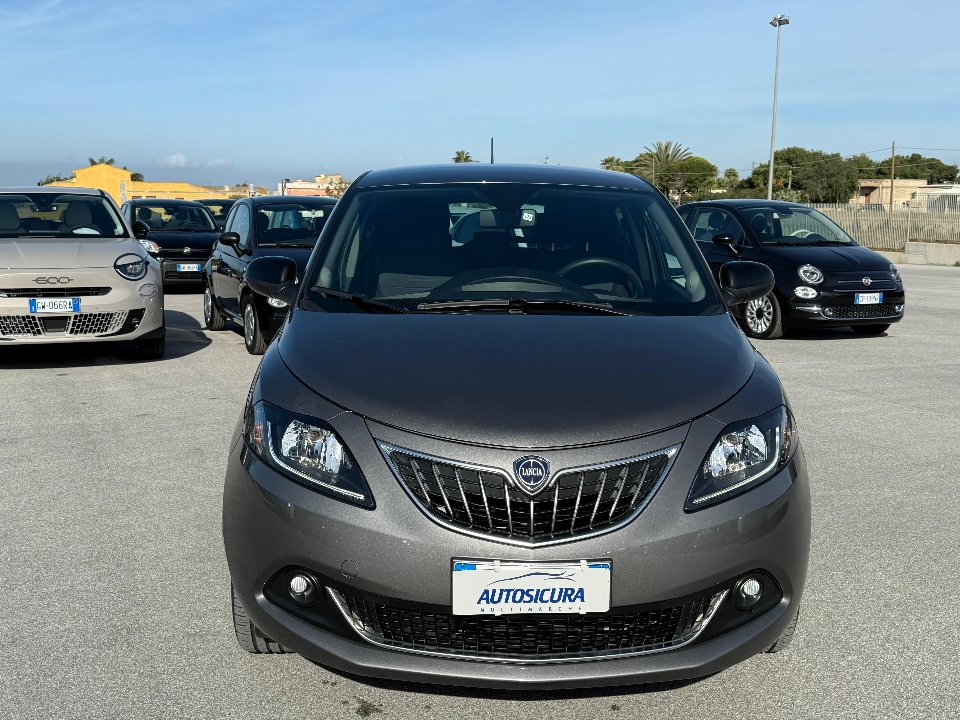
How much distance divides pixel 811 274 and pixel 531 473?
10294 millimetres

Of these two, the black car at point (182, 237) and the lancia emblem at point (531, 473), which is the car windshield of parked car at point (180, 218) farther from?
the lancia emblem at point (531, 473)

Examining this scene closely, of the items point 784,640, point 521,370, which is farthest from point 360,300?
point 784,640

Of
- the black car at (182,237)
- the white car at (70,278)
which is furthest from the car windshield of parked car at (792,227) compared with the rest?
the black car at (182,237)

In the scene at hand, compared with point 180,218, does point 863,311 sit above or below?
below

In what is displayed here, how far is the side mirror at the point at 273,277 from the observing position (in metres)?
4.43

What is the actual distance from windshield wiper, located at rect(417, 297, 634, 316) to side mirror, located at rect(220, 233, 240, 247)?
8.01 metres

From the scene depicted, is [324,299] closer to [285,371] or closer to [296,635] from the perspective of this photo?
[285,371]

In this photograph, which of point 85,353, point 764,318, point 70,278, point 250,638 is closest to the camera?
point 250,638

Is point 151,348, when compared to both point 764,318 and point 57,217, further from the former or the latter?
point 764,318

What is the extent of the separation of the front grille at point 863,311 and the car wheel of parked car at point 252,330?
626cm

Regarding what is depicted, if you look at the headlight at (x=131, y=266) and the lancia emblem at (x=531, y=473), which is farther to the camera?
the headlight at (x=131, y=266)

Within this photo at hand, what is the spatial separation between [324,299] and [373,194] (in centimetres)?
80

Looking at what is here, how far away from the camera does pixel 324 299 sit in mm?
3953

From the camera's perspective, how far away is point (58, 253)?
973 cm
